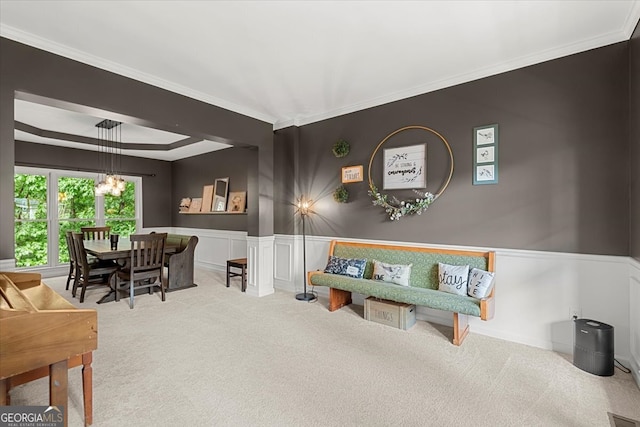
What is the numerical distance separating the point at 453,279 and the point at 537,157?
1.40 m

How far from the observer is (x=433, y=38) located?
105 inches

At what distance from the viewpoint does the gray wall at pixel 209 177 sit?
245 inches

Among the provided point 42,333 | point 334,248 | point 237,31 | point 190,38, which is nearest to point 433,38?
point 237,31

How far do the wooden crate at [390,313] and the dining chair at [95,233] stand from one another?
5.15 metres

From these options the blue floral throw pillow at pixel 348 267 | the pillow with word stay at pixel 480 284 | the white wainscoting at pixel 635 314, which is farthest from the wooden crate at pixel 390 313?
the white wainscoting at pixel 635 314

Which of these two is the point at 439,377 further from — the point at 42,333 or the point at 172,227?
the point at 172,227

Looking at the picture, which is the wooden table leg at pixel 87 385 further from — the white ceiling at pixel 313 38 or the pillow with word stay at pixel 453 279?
the pillow with word stay at pixel 453 279

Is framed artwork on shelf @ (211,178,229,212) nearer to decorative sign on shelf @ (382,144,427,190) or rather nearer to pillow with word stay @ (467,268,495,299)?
decorative sign on shelf @ (382,144,427,190)

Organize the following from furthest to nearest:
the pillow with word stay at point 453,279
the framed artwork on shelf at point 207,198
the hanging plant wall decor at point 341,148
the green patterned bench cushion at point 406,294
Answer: the framed artwork on shelf at point 207,198, the hanging plant wall decor at point 341,148, the pillow with word stay at point 453,279, the green patterned bench cushion at point 406,294

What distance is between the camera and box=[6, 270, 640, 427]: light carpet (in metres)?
1.92

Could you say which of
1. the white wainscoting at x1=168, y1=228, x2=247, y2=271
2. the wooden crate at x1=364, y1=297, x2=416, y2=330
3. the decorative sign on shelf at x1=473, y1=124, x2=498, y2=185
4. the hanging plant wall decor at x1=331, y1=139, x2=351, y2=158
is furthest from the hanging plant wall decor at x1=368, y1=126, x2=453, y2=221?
the white wainscoting at x1=168, y1=228, x2=247, y2=271

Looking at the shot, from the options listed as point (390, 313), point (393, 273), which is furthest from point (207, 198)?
point (390, 313)

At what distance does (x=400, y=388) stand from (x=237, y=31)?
302 centimetres

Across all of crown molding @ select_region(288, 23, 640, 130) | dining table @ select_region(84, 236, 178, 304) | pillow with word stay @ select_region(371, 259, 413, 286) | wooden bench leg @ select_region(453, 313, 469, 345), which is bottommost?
wooden bench leg @ select_region(453, 313, 469, 345)
